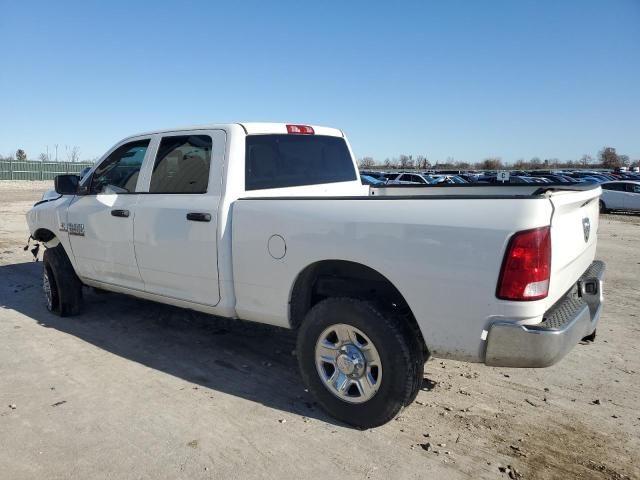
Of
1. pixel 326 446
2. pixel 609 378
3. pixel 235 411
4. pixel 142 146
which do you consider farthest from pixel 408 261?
pixel 142 146

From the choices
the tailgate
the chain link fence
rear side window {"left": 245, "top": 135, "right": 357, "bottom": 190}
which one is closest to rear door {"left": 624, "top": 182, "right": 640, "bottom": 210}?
rear side window {"left": 245, "top": 135, "right": 357, "bottom": 190}

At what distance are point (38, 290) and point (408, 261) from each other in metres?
6.13

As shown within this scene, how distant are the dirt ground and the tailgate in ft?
3.18

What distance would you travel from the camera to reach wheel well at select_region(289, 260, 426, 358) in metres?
3.41

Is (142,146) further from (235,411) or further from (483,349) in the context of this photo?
(483,349)

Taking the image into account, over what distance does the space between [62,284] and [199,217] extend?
8.47ft

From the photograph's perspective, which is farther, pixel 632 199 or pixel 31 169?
pixel 31 169

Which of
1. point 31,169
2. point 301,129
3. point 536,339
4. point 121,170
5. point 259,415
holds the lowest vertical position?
point 259,415

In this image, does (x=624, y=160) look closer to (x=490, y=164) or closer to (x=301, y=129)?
(x=490, y=164)

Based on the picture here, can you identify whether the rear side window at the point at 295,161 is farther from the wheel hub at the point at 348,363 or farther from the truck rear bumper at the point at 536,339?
the truck rear bumper at the point at 536,339

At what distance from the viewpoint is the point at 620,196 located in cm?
2445

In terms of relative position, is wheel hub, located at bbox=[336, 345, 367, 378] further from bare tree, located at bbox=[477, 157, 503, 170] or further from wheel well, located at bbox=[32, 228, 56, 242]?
bare tree, located at bbox=[477, 157, 503, 170]

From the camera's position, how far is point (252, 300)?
12.9 ft

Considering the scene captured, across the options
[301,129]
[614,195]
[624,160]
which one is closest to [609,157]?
[624,160]
